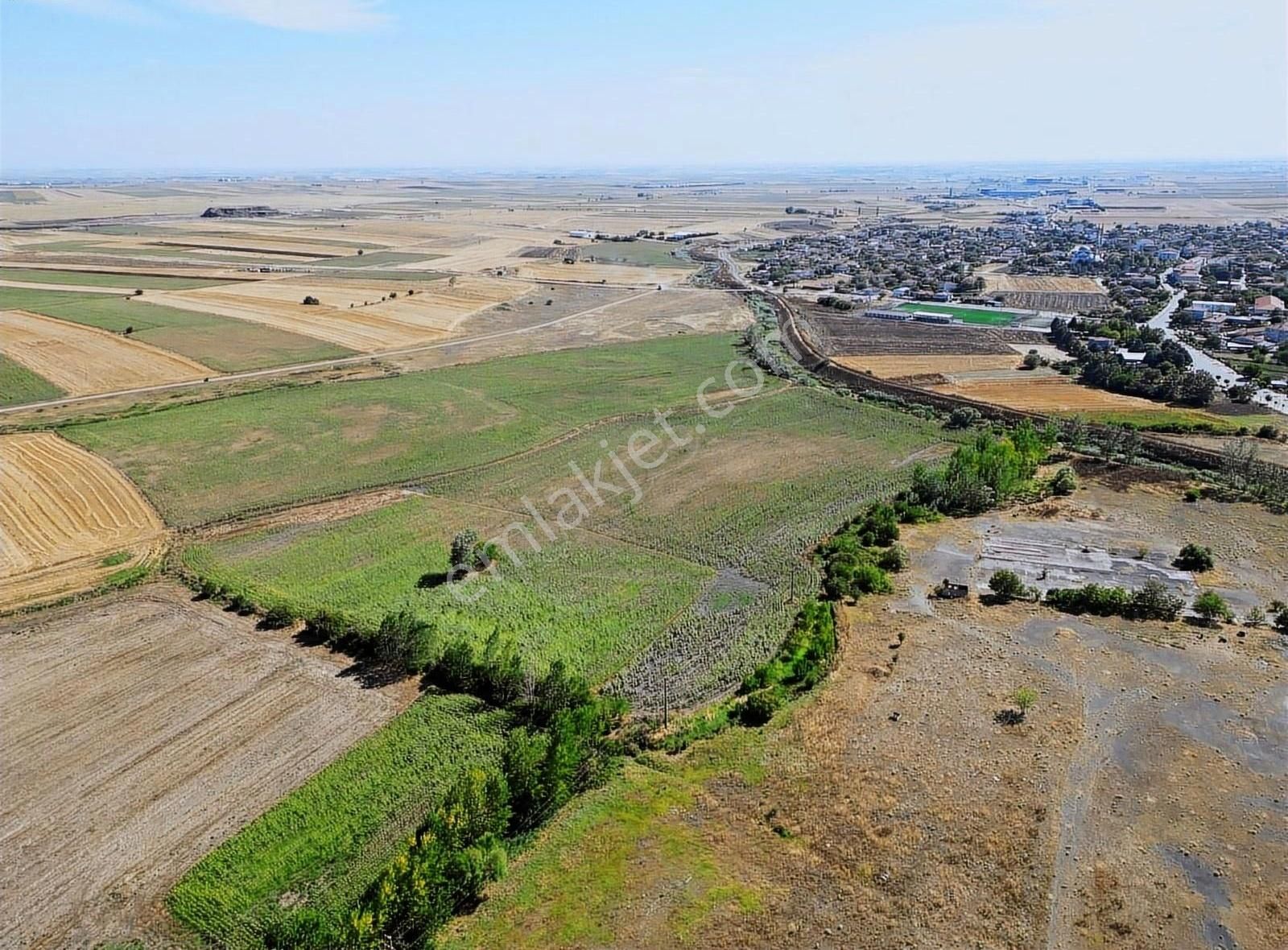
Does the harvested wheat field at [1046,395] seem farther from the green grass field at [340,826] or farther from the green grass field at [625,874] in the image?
the green grass field at [340,826]

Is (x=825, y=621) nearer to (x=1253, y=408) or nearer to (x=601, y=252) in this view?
(x=1253, y=408)

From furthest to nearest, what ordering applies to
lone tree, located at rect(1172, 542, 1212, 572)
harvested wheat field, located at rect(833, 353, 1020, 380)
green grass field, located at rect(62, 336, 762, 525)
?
1. harvested wheat field, located at rect(833, 353, 1020, 380)
2. green grass field, located at rect(62, 336, 762, 525)
3. lone tree, located at rect(1172, 542, 1212, 572)

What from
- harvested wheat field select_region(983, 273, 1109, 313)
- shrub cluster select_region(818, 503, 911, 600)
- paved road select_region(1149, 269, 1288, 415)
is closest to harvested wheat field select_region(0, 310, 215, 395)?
shrub cluster select_region(818, 503, 911, 600)

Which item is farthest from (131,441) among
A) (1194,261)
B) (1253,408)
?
(1194,261)

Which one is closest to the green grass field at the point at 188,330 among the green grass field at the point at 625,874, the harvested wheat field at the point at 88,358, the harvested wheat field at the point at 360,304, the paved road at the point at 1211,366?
the harvested wheat field at the point at 88,358

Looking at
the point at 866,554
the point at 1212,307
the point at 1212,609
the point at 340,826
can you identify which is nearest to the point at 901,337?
the point at 1212,307

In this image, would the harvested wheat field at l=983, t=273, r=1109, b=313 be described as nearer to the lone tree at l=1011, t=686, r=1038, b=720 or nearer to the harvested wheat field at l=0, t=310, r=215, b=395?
the lone tree at l=1011, t=686, r=1038, b=720

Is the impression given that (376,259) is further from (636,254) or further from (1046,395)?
(1046,395)
